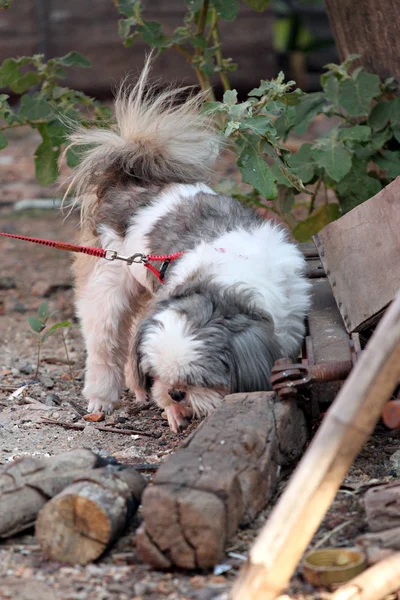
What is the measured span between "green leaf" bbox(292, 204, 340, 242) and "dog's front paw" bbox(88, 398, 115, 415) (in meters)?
1.76

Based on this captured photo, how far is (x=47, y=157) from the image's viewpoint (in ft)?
17.6

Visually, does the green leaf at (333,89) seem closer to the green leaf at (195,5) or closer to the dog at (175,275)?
the dog at (175,275)

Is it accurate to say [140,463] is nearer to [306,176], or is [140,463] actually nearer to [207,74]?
[306,176]

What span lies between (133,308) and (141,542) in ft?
7.39

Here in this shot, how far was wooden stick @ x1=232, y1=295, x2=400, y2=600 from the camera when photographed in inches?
84.1

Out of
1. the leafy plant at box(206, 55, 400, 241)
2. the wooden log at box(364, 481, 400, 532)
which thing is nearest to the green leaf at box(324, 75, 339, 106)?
the leafy plant at box(206, 55, 400, 241)

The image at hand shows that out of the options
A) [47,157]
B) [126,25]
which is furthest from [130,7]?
[47,157]

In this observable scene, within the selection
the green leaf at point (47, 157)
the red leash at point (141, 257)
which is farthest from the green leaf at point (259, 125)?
the green leaf at point (47, 157)

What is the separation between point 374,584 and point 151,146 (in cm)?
289

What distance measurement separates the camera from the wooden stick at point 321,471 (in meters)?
2.14

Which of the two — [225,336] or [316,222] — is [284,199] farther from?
[225,336]

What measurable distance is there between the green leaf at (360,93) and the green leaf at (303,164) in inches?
12.9

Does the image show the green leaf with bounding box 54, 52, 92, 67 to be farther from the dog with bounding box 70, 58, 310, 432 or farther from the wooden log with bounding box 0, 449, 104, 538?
the wooden log with bounding box 0, 449, 104, 538

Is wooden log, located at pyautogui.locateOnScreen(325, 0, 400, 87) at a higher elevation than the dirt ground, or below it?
higher
